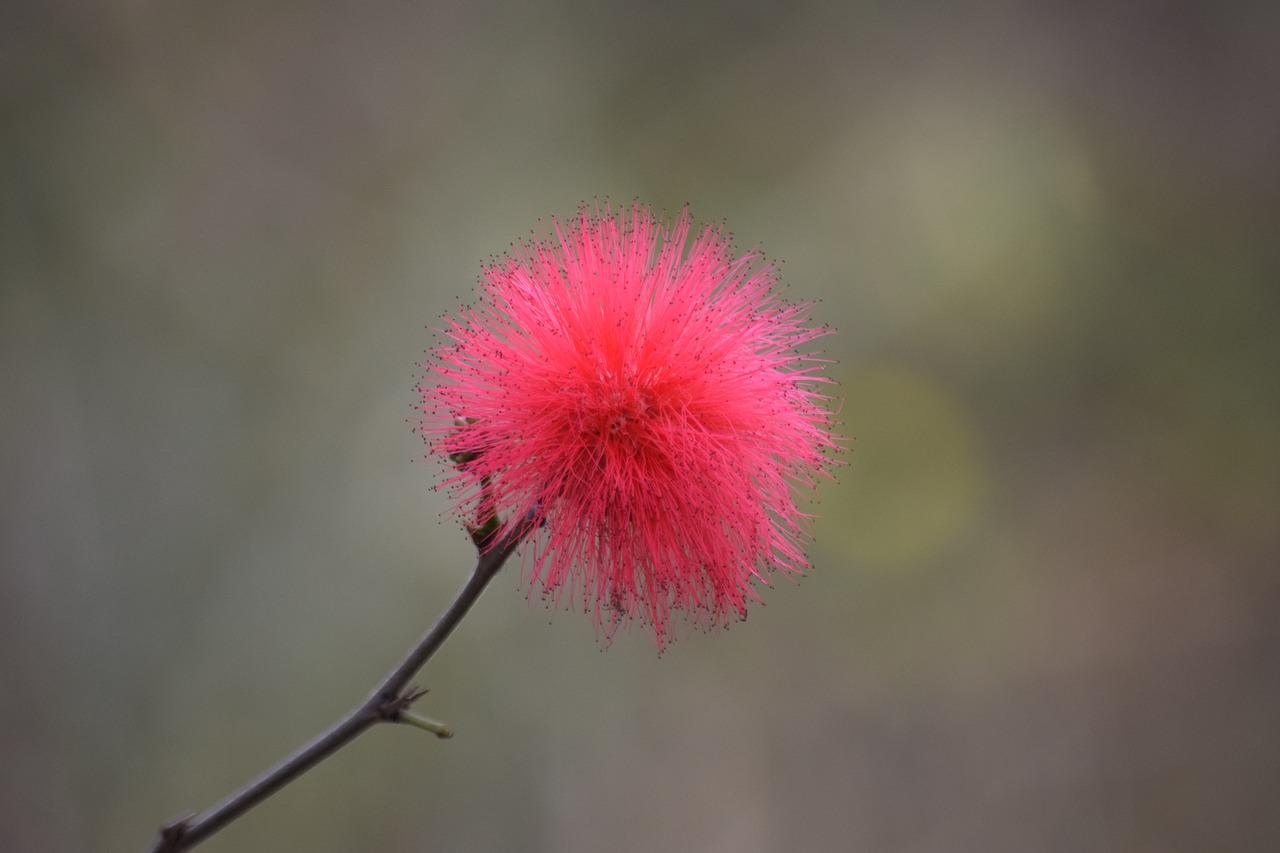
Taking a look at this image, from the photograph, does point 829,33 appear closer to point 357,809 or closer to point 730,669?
point 730,669

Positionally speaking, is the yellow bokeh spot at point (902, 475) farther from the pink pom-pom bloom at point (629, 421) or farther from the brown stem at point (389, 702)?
the brown stem at point (389, 702)

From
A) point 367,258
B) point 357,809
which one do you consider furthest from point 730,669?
point 367,258

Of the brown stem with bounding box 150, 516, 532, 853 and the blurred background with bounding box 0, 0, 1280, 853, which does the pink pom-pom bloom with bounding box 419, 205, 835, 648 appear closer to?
the brown stem with bounding box 150, 516, 532, 853

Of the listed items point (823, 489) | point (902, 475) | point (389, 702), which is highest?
point (902, 475)

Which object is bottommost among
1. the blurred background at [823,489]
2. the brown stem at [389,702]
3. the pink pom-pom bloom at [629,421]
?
the brown stem at [389,702]

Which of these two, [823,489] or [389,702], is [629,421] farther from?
[823,489]

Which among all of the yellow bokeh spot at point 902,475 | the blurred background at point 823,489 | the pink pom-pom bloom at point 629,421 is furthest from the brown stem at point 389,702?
the yellow bokeh spot at point 902,475

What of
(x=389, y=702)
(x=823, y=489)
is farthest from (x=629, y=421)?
(x=823, y=489)
